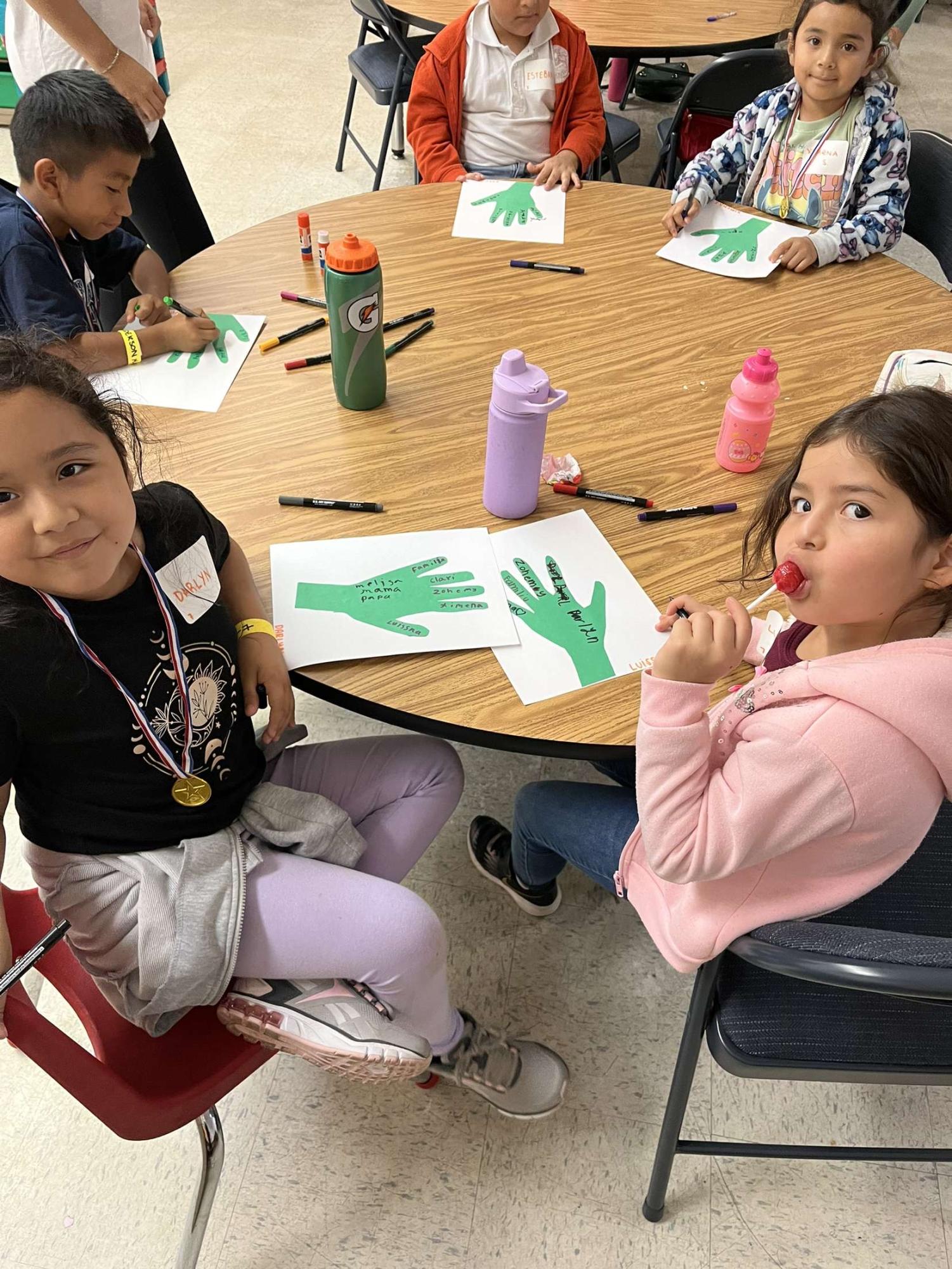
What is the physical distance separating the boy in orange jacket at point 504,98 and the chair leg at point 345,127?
128 centimetres

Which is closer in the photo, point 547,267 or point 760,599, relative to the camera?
point 760,599

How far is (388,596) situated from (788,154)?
1552mm

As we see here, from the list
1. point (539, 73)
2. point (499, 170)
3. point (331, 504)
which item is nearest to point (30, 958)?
point (331, 504)

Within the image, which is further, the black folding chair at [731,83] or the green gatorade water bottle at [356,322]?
the black folding chair at [731,83]

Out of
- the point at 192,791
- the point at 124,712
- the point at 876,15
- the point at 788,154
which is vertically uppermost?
the point at 876,15

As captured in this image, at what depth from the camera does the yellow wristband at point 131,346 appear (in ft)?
4.72

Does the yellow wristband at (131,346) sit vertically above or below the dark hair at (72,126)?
below

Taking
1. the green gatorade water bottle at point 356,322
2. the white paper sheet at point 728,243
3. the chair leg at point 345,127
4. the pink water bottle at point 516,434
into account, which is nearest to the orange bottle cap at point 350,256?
the green gatorade water bottle at point 356,322

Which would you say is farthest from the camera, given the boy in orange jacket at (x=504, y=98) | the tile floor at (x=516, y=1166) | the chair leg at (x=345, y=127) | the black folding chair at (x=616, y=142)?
the chair leg at (x=345, y=127)

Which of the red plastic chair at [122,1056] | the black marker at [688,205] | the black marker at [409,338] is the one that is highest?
the black marker at [688,205]

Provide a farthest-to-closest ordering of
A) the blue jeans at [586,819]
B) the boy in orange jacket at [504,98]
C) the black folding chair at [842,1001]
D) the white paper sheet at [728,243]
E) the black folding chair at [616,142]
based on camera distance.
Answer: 1. the black folding chair at [616,142]
2. the boy in orange jacket at [504,98]
3. the white paper sheet at [728,243]
4. the blue jeans at [586,819]
5. the black folding chair at [842,1001]

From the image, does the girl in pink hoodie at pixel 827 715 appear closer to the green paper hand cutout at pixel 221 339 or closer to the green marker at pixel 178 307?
the green paper hand cutout at pixel 221 339

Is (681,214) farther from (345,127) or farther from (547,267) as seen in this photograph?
(345,127)

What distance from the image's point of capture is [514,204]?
1921 millimetres
